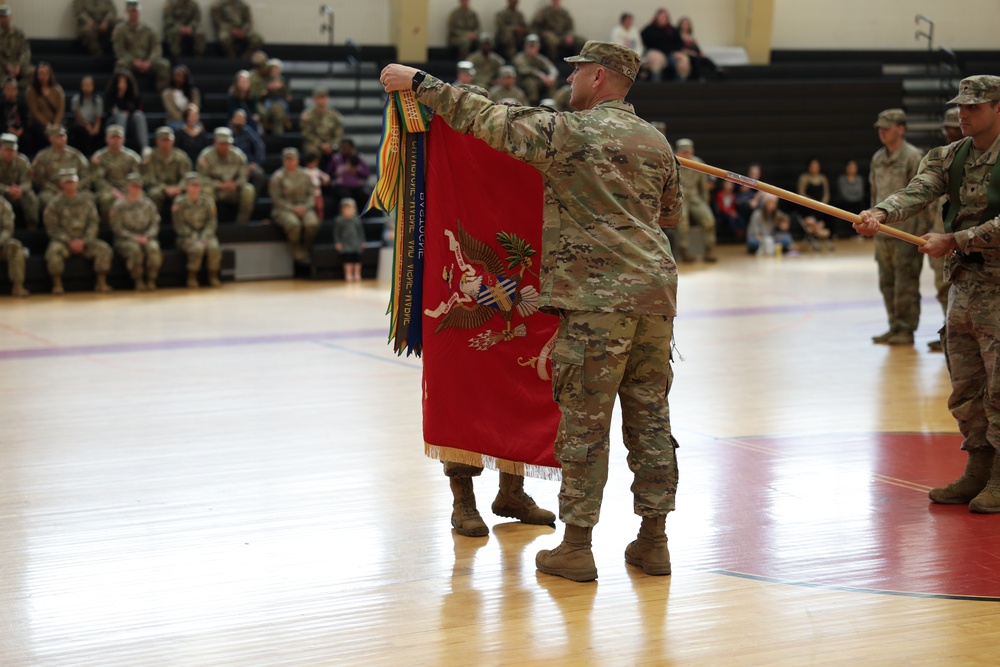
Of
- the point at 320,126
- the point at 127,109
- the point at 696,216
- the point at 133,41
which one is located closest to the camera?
the point at 127,109

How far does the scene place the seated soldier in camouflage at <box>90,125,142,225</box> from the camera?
48.2 ft

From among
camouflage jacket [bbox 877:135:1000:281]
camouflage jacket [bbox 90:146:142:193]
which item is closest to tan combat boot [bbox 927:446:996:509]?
camouflage jacket [bbox 877:135:1000:281]

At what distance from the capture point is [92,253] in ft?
45.8

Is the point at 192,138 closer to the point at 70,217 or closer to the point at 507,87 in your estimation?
the point at 70,217

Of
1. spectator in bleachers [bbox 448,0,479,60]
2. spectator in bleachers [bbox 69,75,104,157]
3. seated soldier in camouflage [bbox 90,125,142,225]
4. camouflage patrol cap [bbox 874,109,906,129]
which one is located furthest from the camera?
spectator in bleachers [bbox 448,0,479,60]

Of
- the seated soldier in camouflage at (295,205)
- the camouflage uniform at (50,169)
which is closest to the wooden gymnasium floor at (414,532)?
the camouflage uniform at (50,169)

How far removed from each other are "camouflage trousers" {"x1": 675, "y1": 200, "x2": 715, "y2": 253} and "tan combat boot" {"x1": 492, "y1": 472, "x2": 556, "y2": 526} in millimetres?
12515

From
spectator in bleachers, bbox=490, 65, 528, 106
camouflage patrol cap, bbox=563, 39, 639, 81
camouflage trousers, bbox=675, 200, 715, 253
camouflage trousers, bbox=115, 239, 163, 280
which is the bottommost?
camouflage trousers, bbox=115, 239, 163, 280

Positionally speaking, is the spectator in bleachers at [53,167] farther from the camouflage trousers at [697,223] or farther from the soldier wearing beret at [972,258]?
the soldier wearing beret at [972,258]

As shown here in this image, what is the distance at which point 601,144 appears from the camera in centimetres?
416

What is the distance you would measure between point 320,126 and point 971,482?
12.9 m

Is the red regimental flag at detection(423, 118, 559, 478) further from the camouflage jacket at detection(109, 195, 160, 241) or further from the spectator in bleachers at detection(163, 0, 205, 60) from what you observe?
the spectator in bleachers at detection(163, 0, 205, 60)

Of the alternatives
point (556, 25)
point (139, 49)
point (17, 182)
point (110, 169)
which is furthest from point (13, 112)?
point (556, 25)

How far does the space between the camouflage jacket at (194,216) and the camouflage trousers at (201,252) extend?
3.5 inches
